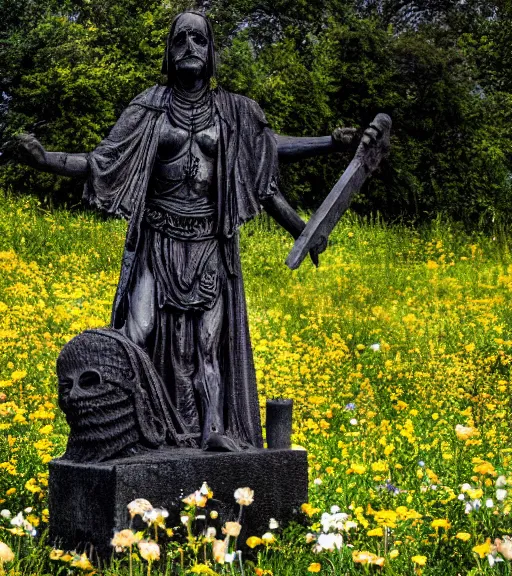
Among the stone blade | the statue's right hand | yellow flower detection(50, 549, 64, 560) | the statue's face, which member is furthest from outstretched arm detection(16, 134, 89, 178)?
yellow flower detection(50, 549, 64, 560)

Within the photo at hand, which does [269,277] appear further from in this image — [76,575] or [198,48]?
[76,575]

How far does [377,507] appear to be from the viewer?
6590 mm

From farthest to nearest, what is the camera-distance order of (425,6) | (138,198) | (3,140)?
(425,6) → (3,140) → (138,198)

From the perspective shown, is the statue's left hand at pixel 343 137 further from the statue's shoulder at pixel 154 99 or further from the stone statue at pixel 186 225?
the statue's shoulder at pixel 154 99

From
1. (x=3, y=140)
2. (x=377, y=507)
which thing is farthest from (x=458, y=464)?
(x=3, y=140)

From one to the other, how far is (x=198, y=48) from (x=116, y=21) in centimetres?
2254

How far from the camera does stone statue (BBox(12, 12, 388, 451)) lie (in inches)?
245

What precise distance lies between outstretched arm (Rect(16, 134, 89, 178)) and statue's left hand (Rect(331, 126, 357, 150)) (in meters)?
1.36

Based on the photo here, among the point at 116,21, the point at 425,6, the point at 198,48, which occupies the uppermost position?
the point at 425,6

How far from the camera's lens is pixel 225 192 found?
6312 millimetres

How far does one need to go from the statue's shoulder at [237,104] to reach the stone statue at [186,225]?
7 cm

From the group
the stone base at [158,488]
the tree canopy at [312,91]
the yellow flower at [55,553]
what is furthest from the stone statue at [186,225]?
the tree canopy at [312,91]

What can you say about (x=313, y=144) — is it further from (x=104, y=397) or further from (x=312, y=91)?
(x=312, y=91)

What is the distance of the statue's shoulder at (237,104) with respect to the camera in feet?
21.3
